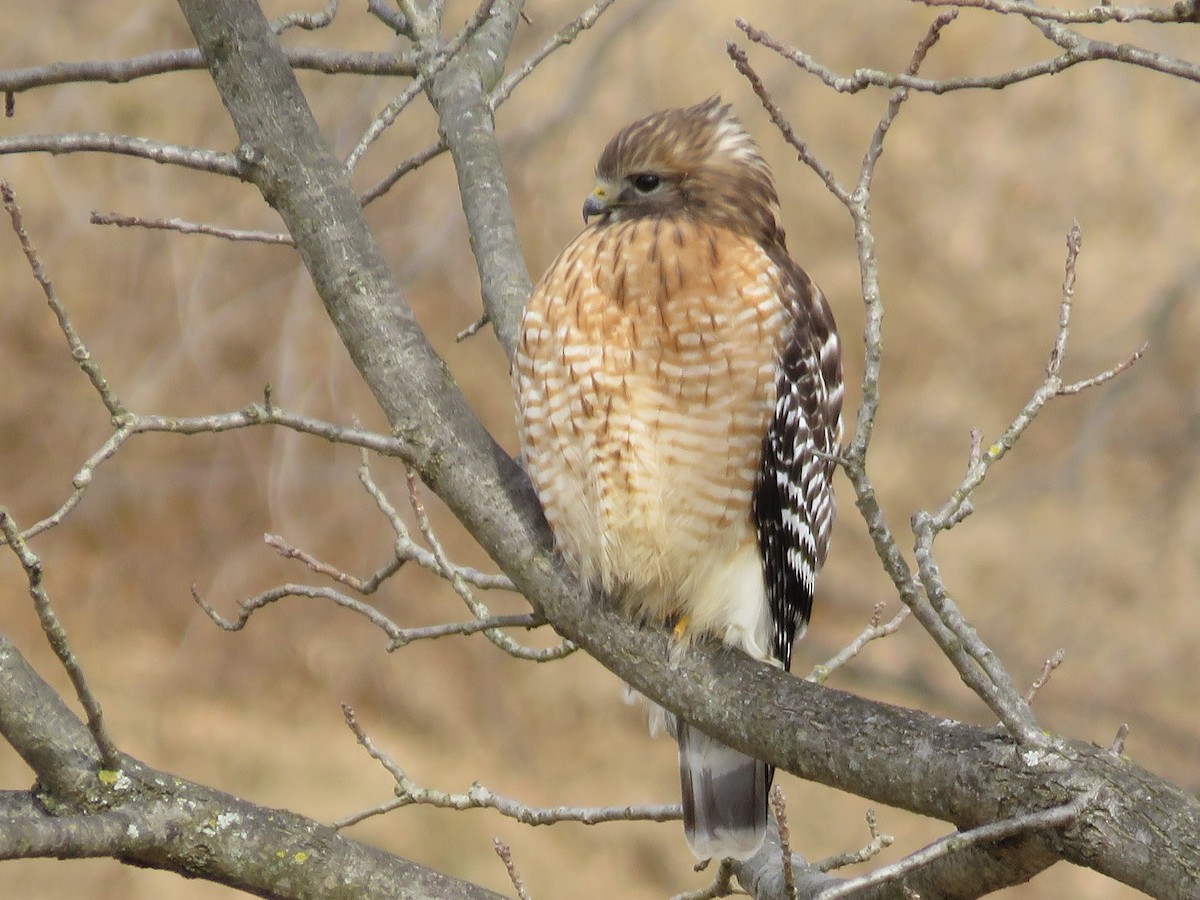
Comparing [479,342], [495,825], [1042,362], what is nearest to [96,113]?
[479,342]

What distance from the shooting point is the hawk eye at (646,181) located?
129 inches

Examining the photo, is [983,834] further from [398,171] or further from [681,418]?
[398,171]

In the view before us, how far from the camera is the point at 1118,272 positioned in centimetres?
830

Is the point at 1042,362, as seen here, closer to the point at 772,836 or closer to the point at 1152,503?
the point at 1152,503

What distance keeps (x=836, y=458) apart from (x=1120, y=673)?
6.77 meters

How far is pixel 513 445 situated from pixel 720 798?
5226 millimetres

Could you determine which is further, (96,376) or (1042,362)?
(1042,362)

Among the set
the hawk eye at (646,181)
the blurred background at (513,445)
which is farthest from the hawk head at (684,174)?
the blurred background at (513,445)

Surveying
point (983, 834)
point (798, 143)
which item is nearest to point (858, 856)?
point (983, 834)

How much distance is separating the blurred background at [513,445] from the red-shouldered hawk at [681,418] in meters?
4.62

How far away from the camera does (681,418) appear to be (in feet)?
9.49

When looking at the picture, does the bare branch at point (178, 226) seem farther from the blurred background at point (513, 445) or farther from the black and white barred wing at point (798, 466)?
the blurred background at point (513, 445)

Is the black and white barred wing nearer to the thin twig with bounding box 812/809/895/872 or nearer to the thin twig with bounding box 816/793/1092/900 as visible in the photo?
the thin twig with bounding box 812/809/895/872

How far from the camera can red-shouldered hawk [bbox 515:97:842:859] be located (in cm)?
290
